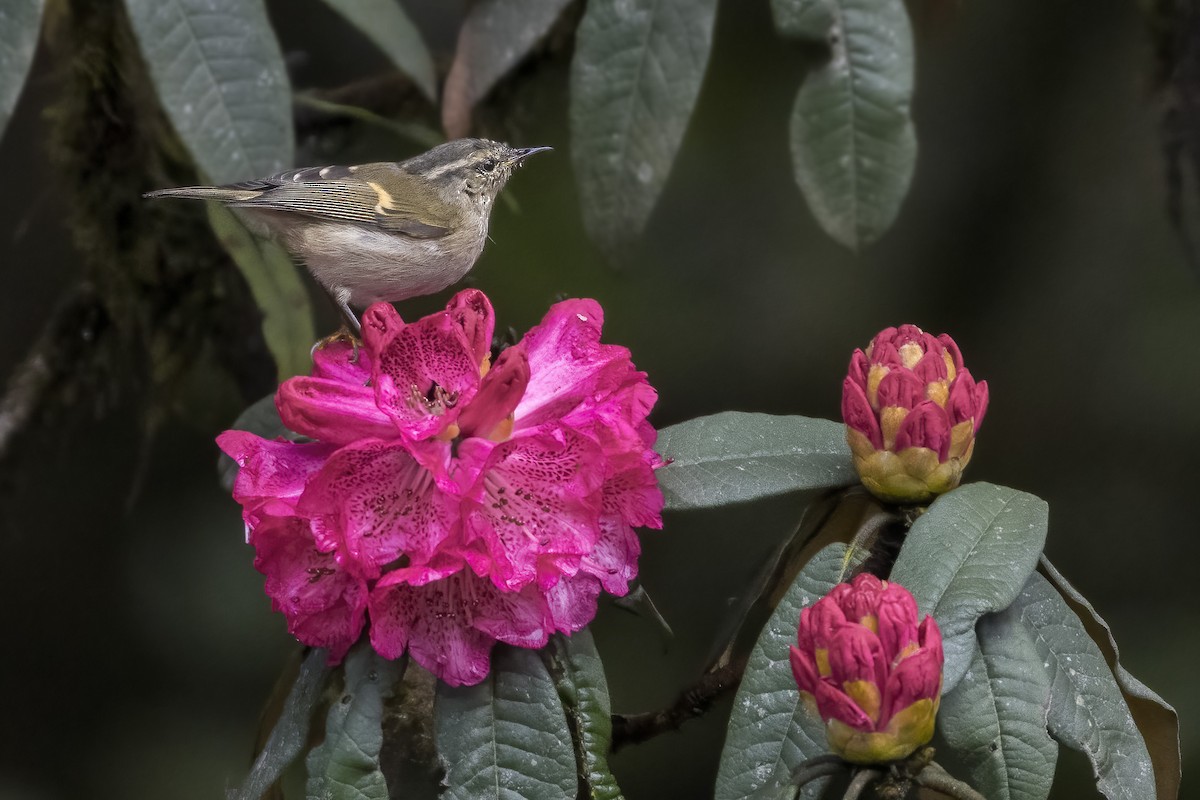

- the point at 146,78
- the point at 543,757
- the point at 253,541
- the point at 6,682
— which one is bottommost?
the point at 6,682

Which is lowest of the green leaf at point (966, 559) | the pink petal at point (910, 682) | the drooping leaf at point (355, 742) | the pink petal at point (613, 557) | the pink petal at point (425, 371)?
the drooping leaf at point (355, 742)

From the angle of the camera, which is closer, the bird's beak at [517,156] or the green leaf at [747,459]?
the green leaf at [747,459]


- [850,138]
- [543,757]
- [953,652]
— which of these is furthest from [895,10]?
[543,757]

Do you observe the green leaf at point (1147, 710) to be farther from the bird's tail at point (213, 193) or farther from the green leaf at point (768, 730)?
the bird's tail at point (213, 193)

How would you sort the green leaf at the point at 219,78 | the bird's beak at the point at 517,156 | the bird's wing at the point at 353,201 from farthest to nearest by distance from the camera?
1. the bird's beak at the point at 517,156
2. the bird's wing at the point at 353,201
3. the green leaf at the point at 219,78

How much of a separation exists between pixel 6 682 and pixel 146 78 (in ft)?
5.32

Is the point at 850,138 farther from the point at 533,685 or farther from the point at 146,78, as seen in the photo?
the point at 146,78

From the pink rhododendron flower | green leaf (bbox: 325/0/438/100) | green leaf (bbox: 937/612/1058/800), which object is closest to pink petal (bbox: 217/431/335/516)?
the pink rhododendron flower

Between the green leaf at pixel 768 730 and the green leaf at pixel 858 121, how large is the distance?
0.95 m

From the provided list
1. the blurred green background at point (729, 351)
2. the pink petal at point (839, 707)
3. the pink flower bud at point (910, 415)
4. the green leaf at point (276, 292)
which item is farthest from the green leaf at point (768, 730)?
the blurred green background at point (729, 351)

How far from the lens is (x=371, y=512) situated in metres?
1.25

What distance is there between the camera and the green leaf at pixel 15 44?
1821 millimetres

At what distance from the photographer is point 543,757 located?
125 cm

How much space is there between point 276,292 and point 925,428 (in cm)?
124
